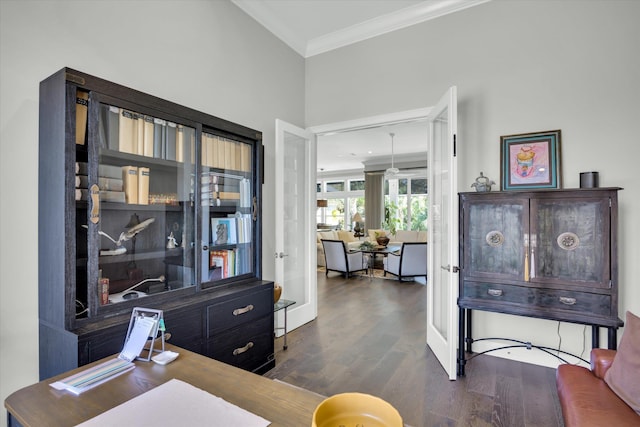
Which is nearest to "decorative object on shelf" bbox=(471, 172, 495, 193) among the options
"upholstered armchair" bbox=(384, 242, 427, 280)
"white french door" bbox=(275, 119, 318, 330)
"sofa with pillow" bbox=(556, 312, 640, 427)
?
"sofa with pillow" bbox=(556, 312, 640, 427)

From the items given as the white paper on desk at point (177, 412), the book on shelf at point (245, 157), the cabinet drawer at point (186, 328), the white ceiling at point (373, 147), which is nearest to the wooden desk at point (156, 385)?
the white paper on desk at point (177, 412)

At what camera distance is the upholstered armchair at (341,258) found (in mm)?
6593

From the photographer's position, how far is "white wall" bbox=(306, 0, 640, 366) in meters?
2.44

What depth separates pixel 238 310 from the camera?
7.39ft

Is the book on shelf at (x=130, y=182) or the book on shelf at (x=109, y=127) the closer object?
the book on shelf at (x=109, y=127)

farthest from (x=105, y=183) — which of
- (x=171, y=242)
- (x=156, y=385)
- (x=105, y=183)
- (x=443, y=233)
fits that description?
(x=443, y=233)

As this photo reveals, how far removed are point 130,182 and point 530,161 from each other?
3016 millimetres

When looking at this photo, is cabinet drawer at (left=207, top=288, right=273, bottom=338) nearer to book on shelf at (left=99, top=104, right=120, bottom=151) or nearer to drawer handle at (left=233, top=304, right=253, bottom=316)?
drawer handle at (left=233, top=304, right=253, bottom=316)

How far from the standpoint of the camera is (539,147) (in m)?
2.69

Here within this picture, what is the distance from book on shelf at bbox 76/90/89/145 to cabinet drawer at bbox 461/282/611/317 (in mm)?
2716

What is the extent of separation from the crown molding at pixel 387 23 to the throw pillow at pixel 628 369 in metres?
2.84

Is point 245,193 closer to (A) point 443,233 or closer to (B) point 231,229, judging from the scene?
(B) point 231,229

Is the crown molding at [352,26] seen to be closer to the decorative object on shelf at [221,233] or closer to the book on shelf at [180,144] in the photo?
the book on shelf at [180,144]

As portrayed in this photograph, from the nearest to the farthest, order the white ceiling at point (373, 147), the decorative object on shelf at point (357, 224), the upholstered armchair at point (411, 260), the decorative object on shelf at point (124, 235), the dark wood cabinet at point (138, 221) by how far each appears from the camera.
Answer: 1. the dark wood cabinet at point (138, 221)
2. the decorative object on shelf at point (124, 235)
3. the upholstered armchair at point (411, 260)
4. the white ceiling at point (373, 147)
5. the decorative object on shelf at point (357, 224)
